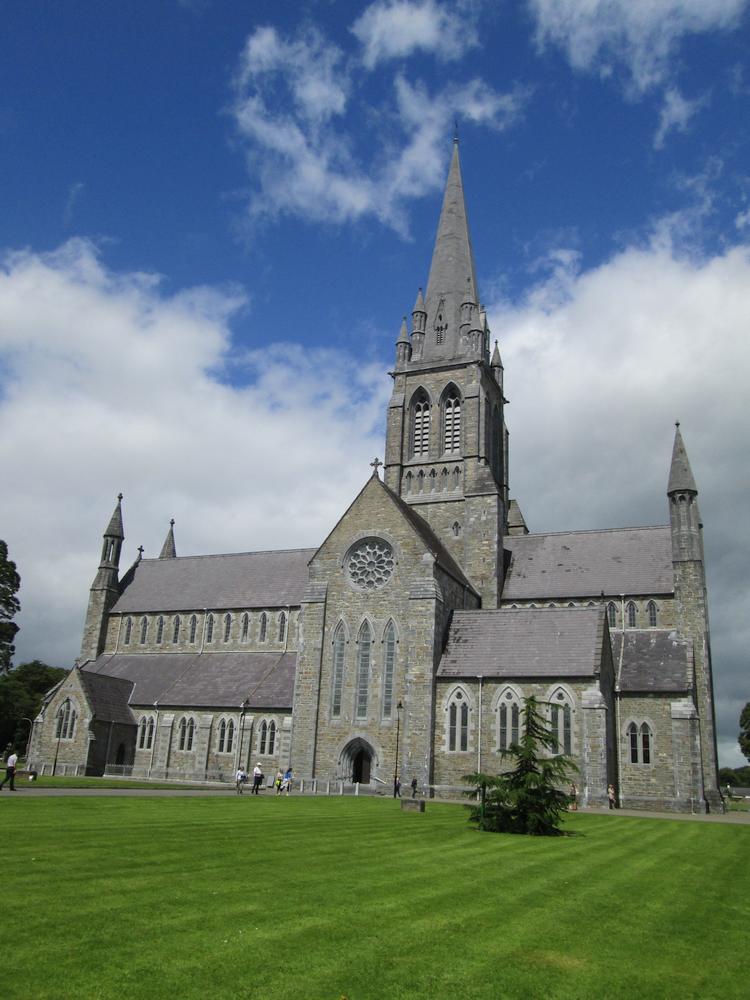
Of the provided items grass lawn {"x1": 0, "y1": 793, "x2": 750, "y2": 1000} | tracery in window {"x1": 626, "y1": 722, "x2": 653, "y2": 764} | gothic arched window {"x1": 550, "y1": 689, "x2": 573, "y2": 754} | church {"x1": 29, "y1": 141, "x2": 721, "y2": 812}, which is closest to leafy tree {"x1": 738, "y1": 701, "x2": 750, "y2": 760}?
church {"x1": 29, "y1": 141, "x2": 721, "y2": 812}

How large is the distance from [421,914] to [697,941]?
345cm

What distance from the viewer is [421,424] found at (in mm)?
55344

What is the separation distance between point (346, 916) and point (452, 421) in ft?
151

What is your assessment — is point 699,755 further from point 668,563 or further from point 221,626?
point 221,626

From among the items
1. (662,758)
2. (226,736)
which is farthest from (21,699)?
(662,758)

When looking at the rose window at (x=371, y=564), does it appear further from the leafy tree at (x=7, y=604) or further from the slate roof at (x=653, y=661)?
the leafy tree at (x=7, y=604)

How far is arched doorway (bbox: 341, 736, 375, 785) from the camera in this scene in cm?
4025

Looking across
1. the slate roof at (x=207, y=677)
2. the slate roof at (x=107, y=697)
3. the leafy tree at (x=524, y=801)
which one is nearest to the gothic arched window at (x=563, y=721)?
the leafy tree at (x=524, y=801)

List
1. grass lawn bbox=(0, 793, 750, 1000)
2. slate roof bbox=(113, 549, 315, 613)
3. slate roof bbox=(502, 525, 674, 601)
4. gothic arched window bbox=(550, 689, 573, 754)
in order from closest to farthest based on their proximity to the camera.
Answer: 1. grass lawn bbox=(0, 793, 750, 1000)
2. gothic arched window bbox=(550, 689, 573, 754)
3. slate roof bbox=(502, 525, 674, 601)
4. slate roof bbox=(113, 549, 315, 613)

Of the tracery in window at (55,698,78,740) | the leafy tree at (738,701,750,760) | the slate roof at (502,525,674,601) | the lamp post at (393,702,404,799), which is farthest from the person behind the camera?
the leafy tree at (738,701,750,760)

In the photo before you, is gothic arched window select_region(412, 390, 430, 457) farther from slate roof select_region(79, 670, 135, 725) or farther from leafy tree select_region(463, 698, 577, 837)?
leafy tree select_region(463, 698, 577, 837)

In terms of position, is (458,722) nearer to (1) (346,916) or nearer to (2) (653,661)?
(2) (653,661)

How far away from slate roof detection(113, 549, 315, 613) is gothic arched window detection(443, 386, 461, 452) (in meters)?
13.2

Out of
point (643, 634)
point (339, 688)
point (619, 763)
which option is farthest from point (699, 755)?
point (339, 688)
